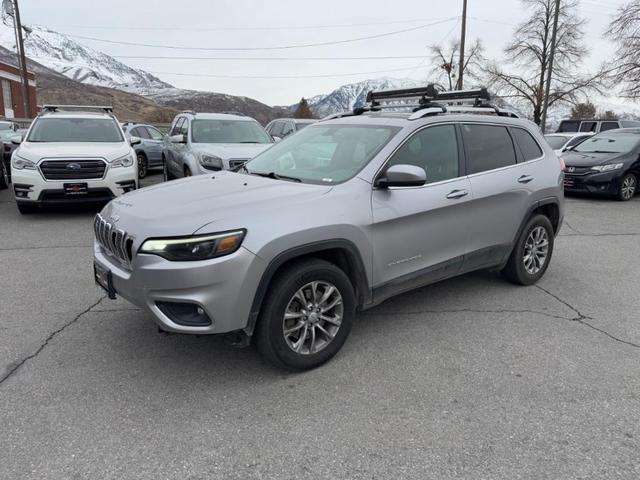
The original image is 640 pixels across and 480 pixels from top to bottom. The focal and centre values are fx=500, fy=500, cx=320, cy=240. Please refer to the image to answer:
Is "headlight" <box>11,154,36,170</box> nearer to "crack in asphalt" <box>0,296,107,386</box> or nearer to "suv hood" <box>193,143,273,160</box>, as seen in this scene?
"suv hood" <box>193,143,273,160</box>

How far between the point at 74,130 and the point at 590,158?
36.2 feet

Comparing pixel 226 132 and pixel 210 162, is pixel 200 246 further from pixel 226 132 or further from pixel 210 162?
pixel 226 132

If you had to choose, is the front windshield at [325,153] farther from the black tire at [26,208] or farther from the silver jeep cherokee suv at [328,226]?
the black tire at [26,208]

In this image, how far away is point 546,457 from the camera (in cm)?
261

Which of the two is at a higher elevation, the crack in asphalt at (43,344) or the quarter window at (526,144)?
the quarter window at (526,144)

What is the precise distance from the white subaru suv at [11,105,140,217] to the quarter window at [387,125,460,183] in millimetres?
5959

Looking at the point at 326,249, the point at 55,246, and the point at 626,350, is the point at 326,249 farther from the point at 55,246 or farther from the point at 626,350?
the point at 55,246

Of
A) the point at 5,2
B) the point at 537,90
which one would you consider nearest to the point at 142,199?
the point at 5,2

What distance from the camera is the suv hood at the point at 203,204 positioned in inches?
120

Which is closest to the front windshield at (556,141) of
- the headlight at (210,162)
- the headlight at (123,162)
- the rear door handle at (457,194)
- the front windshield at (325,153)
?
the headlight at (210,162)

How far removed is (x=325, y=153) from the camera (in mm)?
4254

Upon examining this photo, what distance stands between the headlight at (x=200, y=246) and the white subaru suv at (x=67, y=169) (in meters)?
5.92

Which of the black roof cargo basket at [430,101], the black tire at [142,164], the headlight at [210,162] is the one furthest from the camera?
the black tire at [142,164]

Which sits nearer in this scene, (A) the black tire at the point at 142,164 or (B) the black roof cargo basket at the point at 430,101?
(B) the black roof cargo basket at the point at 430,101
